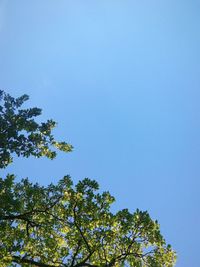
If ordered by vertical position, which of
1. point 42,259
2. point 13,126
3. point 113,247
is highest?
point 13,126

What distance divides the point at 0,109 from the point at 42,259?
1016 cm

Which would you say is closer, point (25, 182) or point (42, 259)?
point (42, 259)

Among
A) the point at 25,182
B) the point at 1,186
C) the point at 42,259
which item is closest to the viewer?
the point at 1,186

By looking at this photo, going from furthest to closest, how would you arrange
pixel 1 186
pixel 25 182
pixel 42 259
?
pixel 25 182 → pixel 42 259 → pixel 1 186

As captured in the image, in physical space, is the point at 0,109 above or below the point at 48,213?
above

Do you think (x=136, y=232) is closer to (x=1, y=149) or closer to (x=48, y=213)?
(x=48, y=213)

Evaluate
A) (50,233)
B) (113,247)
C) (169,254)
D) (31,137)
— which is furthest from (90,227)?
(31,137)

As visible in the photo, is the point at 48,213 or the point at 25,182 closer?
the point at 48,213

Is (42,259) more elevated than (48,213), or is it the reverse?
(48,213)

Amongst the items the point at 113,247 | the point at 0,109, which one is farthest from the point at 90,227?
the point at 0,109

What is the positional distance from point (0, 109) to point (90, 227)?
9.87 metres

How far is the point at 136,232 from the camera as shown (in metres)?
21.2

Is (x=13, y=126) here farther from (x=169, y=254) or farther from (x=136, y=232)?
(x=169, y=254)

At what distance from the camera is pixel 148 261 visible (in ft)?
72.5
